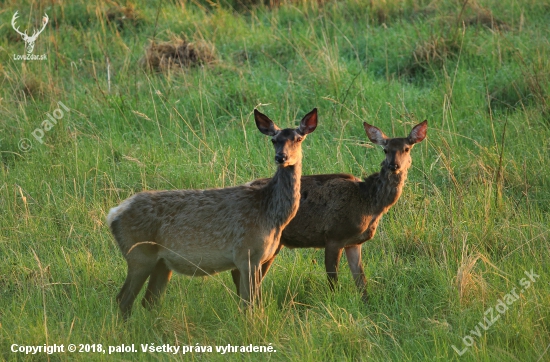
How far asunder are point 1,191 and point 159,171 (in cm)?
164

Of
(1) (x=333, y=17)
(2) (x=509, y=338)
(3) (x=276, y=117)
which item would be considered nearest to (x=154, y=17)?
(1) (x=333, y=17)

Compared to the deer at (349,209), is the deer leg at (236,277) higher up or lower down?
lower down

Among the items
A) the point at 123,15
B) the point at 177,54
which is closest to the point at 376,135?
the point at 177,54

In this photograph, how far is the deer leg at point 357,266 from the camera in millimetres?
6816

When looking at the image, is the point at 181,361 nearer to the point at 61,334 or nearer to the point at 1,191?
the point at 61,334

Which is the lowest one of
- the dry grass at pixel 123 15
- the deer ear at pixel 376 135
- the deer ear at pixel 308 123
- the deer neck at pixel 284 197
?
the deer neck at pixel 284 197

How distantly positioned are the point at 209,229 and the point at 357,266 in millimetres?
1400

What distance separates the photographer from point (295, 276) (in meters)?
6.92

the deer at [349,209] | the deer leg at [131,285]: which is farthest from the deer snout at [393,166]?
the deer leg at [131,285]

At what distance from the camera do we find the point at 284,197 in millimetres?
6457
